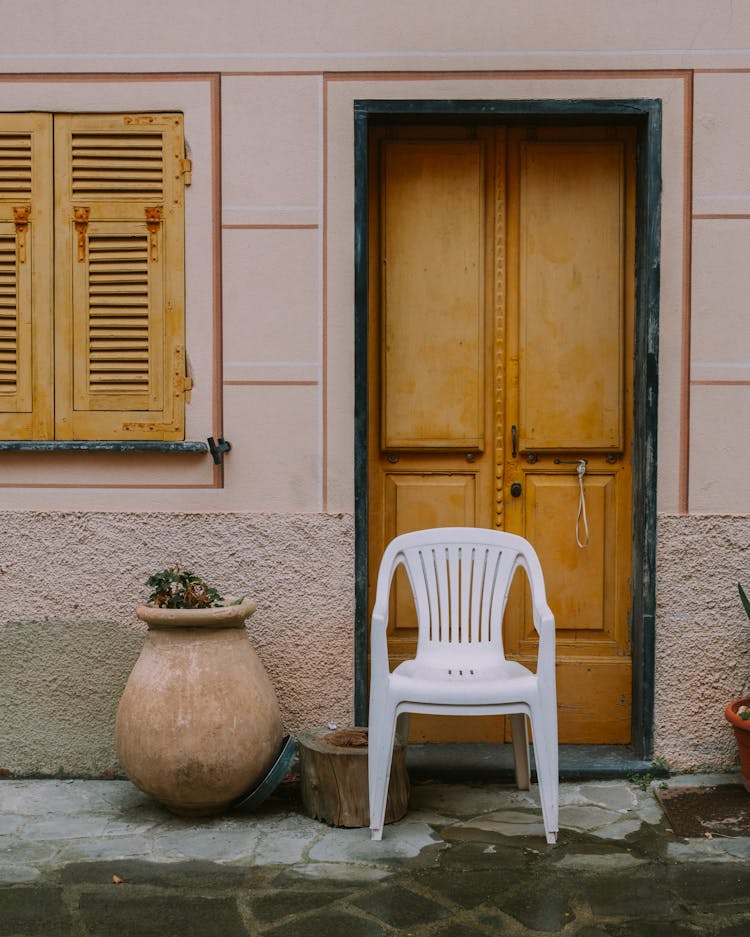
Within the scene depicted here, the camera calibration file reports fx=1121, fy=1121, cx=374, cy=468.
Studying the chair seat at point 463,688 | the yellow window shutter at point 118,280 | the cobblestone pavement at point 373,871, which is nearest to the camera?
the cobblestone pavement at point 373,871

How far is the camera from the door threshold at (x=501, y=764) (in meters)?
4.80

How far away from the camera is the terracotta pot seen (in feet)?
14.9

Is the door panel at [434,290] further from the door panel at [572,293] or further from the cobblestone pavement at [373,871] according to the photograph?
the cobblestone pavement at [373,871]

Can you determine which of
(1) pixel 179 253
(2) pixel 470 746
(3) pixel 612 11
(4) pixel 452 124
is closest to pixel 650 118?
(3) pixel 612 11

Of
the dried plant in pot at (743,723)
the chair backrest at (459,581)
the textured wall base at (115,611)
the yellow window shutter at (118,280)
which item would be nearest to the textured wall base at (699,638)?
the dried plant in pot at (743,723)

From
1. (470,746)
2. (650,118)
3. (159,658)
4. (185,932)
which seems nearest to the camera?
(185,932)

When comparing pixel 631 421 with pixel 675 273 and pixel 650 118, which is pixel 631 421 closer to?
pixel 675 273

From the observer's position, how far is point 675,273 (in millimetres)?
4797

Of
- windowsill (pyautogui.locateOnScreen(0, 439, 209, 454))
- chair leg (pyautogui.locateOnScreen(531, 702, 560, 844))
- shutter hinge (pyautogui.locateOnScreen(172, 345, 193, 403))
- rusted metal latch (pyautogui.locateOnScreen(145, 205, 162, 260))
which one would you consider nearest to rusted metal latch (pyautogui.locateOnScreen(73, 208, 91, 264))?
rusted metal latch (pyautogui.locateOnScreen(145, 205, 162, 260))

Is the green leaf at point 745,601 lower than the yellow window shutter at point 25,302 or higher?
lower

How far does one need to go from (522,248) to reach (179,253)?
152 centimetres

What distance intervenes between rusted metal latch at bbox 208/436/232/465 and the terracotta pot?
7.83 feet

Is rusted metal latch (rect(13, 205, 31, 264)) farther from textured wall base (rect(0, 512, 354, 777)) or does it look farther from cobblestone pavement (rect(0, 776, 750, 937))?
cobblestone pavement (rect(0, 776, 750, 937))

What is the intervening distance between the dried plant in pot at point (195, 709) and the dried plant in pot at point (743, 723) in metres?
1.86
